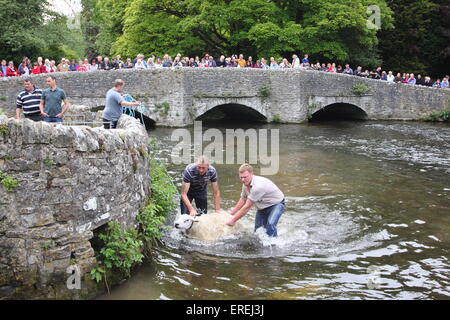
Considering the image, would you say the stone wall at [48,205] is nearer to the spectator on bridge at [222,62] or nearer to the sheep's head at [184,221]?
the sheep's head at [184,221]

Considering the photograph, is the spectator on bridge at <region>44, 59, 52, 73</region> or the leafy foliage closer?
the leafy foliage

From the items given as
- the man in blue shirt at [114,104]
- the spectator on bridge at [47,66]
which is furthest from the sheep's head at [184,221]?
the spectator on bridge at [47,66]

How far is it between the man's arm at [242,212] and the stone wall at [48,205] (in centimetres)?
263

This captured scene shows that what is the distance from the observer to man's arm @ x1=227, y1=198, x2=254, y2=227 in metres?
8.43

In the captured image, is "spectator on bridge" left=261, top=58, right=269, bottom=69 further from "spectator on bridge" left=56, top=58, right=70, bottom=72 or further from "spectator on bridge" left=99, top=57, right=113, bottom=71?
"spectator on bridge" left=56, top=58, right=70, bottom=72

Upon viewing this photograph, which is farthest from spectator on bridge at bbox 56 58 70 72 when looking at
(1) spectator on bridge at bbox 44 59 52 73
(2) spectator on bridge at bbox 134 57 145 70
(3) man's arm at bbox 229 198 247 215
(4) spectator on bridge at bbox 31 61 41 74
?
(3) man's arm at bbox 229 198 247 215

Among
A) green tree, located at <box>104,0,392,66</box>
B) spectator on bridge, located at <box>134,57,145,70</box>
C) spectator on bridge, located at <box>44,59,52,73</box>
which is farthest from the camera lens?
green tree, located at <box>104,0,392,66</box>

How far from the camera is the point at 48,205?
6004 mm

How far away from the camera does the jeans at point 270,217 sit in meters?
8.74

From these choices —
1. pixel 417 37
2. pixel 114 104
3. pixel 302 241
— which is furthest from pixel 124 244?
pixel 417 37

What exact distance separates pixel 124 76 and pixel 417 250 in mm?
19458

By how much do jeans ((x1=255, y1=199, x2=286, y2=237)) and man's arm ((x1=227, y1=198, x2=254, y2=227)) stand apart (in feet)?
1.67

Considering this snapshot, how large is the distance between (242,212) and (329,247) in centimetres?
187

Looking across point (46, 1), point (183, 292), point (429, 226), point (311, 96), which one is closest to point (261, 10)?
point (311, 96)
